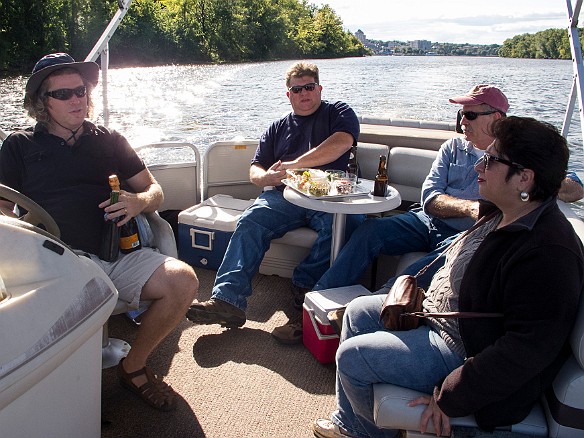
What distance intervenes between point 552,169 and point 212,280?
2.27 meters

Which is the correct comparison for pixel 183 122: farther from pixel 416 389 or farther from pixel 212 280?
pixel 416 389

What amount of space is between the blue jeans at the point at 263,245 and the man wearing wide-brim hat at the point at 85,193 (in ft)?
1.63

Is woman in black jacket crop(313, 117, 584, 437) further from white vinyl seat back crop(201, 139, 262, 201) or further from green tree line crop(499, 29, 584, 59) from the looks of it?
green tree line crop(499, 29, 584, 59)

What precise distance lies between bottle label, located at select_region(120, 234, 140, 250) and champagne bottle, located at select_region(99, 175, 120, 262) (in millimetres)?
26

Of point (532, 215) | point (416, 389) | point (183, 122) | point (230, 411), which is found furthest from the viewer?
point (183, 122)

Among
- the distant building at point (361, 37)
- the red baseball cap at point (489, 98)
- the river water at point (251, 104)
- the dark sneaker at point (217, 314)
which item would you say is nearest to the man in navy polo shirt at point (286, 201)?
the dark sneaker at point (217, 314)

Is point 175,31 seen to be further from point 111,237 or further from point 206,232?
point 111,237

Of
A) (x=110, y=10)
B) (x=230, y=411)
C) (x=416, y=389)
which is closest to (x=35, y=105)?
(x=230, y=411)

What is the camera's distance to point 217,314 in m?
2.57

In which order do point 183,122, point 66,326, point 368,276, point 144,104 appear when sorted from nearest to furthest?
point 66,326
point 368,276
point 183,122
point 144,104

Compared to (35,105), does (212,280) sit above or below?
below

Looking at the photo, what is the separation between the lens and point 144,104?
12984 millimetres

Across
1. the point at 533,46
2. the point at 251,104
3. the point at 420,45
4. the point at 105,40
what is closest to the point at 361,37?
the point at 420,45

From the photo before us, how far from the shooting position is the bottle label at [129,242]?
→ 2285 mm
